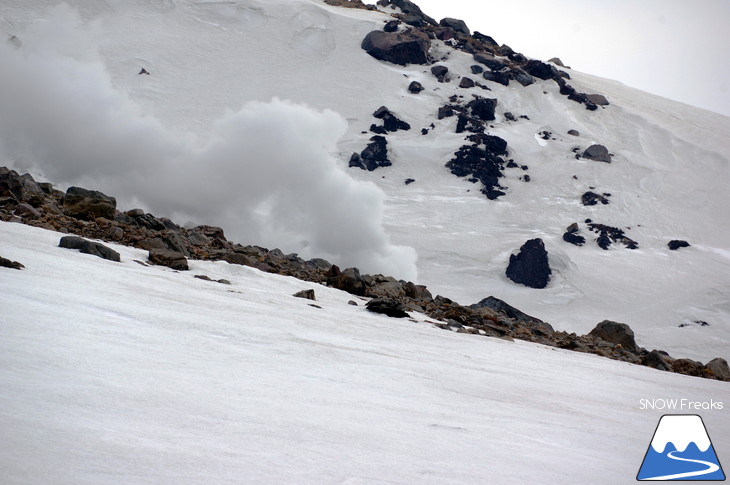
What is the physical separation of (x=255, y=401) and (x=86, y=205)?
9.84 metres

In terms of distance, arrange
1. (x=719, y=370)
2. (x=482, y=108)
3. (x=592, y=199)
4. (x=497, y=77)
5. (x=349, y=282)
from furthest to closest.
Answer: (x=497, y=77) < (x=482, y=108) < (x=592, y=199) < (x=719, y=370) < (x=349, y=282)

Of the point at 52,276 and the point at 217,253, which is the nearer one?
the point at 52,276

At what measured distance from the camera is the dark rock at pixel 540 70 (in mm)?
65625

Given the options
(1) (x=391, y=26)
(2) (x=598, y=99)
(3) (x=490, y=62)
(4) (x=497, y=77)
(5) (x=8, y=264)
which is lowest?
(5) (x=8, y=264)

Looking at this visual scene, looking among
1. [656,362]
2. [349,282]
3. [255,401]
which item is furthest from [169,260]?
[656,362]

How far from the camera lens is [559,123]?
56062 millimetres

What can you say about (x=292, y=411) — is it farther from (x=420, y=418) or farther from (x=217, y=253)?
(x=217, y=253)

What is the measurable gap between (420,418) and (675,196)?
46.3 meters

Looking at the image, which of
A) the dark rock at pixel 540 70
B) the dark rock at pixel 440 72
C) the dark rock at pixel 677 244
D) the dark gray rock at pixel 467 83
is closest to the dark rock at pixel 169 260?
the dark rock at pixel 677 244

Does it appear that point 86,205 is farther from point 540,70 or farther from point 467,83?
point 540,70

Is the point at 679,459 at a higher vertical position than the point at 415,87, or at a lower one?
lower

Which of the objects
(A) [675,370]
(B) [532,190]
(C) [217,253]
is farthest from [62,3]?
(A) [675,370]

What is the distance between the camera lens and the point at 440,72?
61719mm

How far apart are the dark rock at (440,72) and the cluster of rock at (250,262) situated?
1932 inches
